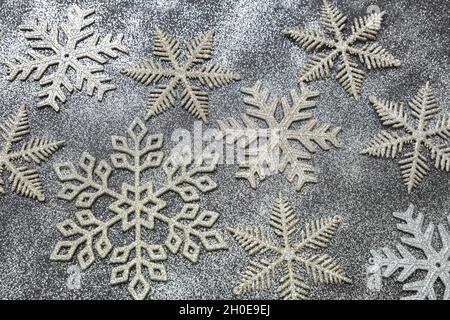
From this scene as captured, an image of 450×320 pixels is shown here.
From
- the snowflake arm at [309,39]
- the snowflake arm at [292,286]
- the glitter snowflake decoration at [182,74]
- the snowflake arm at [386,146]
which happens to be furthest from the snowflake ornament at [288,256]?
the snowflake arm at [309,39]

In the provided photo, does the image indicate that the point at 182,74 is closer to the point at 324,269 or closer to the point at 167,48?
the point at 167,48

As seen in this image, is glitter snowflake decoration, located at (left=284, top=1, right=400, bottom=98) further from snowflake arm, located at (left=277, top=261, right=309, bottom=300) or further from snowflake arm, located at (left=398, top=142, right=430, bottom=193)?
snowflake arm, located at (left=277, top=261, right=309, bottom=300)

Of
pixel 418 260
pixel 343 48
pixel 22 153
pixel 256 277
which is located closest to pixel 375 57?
pixel 343 48

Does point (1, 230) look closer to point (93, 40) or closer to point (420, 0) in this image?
point (93, 40)

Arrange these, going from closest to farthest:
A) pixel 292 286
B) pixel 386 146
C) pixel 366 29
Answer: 1. pixel 292 286
2. pixel 386 146
3. pixel 366 29

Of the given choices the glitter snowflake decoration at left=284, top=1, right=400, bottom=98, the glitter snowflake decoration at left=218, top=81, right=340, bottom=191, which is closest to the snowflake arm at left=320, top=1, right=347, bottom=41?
the glitter snowflake decoration at left=284, top=1, right=400, bottom=98

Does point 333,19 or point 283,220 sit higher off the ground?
point 333,19

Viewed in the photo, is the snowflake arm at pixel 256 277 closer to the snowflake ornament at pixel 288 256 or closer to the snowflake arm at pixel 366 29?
the snowflake ornament at pixel 288 256
